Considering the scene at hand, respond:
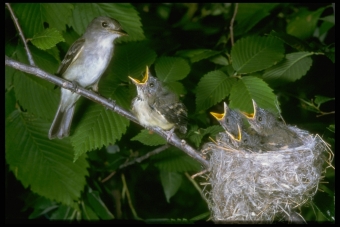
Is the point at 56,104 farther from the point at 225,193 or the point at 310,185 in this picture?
the point at 310,185

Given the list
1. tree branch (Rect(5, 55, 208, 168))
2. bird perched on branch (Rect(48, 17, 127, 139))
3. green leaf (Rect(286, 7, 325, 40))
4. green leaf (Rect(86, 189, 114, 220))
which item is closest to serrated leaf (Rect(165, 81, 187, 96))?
tree branch (Rect(5, 55, 208, 168))

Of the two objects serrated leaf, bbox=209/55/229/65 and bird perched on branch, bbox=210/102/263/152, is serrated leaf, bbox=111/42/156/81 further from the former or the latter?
bird perched on branch, bbox=210/102/263/152

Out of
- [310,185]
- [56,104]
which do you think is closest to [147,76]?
[56,104]

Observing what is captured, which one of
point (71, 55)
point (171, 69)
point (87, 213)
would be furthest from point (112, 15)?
point (87, 213)

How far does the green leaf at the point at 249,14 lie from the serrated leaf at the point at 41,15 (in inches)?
57.9

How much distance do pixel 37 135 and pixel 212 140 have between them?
1263mm

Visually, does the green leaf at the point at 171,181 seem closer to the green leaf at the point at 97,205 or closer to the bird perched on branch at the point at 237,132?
the green leaf at the point at 97,205

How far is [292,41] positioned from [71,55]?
62.6 inches

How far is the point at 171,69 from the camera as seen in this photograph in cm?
380

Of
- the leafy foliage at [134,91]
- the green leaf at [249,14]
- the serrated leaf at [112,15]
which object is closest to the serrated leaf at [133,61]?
the leafy foliage at [134,91]

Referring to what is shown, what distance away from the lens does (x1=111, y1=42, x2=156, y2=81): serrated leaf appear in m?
3.85

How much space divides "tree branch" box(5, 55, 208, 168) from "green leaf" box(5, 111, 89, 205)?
27.6 inches

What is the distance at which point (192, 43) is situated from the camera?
4.79 meters

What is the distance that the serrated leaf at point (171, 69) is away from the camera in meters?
3.76
